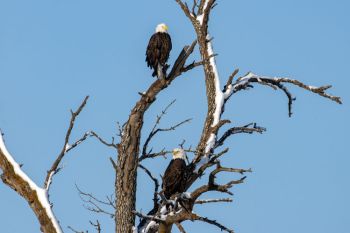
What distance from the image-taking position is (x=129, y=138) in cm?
712

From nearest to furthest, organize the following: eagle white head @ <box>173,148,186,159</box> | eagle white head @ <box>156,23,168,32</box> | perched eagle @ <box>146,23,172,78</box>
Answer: eagle white head @ <box>173,148,186,159</box> < perched eagle @ <box>146,23,172,78</box> < eagle white head @ <box>156,23,168,32</box>

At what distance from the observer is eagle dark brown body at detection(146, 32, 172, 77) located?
9430 millimetres

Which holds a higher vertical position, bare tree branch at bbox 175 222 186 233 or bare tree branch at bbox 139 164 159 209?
bare tree branch at bbox 139 164 159 209

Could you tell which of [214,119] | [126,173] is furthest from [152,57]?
[126,173]

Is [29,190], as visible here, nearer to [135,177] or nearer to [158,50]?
[135,177]

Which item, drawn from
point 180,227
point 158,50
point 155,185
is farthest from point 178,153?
point 180,227

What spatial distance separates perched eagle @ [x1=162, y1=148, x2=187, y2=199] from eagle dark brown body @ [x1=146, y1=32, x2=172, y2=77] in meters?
1.35

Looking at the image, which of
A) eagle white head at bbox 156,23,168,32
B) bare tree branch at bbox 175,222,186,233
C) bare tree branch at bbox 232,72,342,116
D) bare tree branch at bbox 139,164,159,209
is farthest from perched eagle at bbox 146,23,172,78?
bare tree branch at bbox 175,222,186,233

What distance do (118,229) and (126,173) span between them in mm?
536

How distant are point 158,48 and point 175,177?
2.43 metres

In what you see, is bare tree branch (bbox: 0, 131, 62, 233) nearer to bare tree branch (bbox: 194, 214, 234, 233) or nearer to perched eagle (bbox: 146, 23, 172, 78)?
bare tree branch (bbox: 194, 214, 234, 233)

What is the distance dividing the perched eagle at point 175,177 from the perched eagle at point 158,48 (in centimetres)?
135

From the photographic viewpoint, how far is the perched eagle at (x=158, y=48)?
943 cm

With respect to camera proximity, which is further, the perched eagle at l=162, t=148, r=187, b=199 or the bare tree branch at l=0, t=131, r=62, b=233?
the perched eagle at l=162, t=148, r=187, b=199
